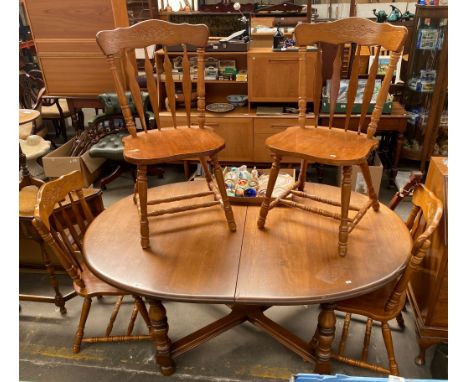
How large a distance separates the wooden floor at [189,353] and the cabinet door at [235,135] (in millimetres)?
1551

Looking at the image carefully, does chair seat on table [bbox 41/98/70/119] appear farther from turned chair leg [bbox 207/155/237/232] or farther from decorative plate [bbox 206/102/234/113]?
turned chair leg [bbox 207/155/237/232]

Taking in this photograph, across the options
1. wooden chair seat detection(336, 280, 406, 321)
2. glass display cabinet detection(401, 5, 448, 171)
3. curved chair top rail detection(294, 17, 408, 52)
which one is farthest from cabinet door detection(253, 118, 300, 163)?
wooden chair seat detection(336, 280, 406, 321)

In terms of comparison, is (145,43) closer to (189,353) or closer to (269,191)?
(269,191)

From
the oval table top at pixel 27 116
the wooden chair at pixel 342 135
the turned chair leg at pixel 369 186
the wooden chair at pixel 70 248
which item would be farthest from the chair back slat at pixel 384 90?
the oval table top at pixel 27 116

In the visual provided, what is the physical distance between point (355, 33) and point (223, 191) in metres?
0.88

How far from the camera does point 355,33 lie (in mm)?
1546

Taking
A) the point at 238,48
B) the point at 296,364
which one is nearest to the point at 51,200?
the point at 296,364

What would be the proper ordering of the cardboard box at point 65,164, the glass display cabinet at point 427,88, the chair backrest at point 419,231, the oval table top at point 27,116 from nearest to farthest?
the chair backrest at point 419,231 → the oval table top at point 27,116 → the glass display cabinet at point 427,88 → the cardboard box at point 65,164

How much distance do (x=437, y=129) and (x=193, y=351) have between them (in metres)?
2.67

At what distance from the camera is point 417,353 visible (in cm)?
179

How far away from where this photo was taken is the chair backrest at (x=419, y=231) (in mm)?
1281

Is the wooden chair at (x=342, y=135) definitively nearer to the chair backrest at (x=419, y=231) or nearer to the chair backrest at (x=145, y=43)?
the chair backrest at (x=419, y=231)

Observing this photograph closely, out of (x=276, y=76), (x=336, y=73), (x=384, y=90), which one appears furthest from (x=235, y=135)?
(x=384, y=90)

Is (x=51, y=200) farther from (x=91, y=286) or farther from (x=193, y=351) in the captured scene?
(x=193, y=351)
